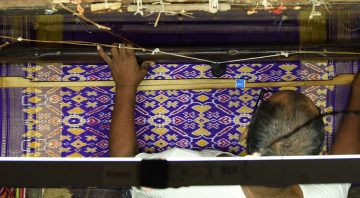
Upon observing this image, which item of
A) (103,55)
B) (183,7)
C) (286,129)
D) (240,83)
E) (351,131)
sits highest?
(183,7)

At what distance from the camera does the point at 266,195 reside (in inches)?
58.9

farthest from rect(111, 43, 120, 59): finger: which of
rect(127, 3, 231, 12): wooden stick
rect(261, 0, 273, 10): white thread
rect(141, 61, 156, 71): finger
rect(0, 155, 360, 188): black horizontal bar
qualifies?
rect(0, 155, 360, 188): black horizontal bar

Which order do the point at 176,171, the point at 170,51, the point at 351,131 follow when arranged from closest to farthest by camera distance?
the point at 176,171, the point at 170,51, the point at 351,131

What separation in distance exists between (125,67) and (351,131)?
3.33 feet

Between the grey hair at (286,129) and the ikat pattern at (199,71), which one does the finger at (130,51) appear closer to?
the ikat pattern at (199,71)

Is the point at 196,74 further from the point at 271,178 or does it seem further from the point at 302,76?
the point at 271,178

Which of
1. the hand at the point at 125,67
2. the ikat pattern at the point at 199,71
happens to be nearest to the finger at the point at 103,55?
the hand at the point at 125,67

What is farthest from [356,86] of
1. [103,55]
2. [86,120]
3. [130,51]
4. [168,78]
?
[86,120]

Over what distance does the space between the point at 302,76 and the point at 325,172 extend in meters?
1.16

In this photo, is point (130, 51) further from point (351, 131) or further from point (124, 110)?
point (351, 131)

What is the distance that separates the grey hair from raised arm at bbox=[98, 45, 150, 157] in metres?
0.63

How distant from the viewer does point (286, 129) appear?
1413 millimetres

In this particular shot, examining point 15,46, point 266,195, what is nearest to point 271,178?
point 266,195

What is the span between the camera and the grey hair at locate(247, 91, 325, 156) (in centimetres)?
137
